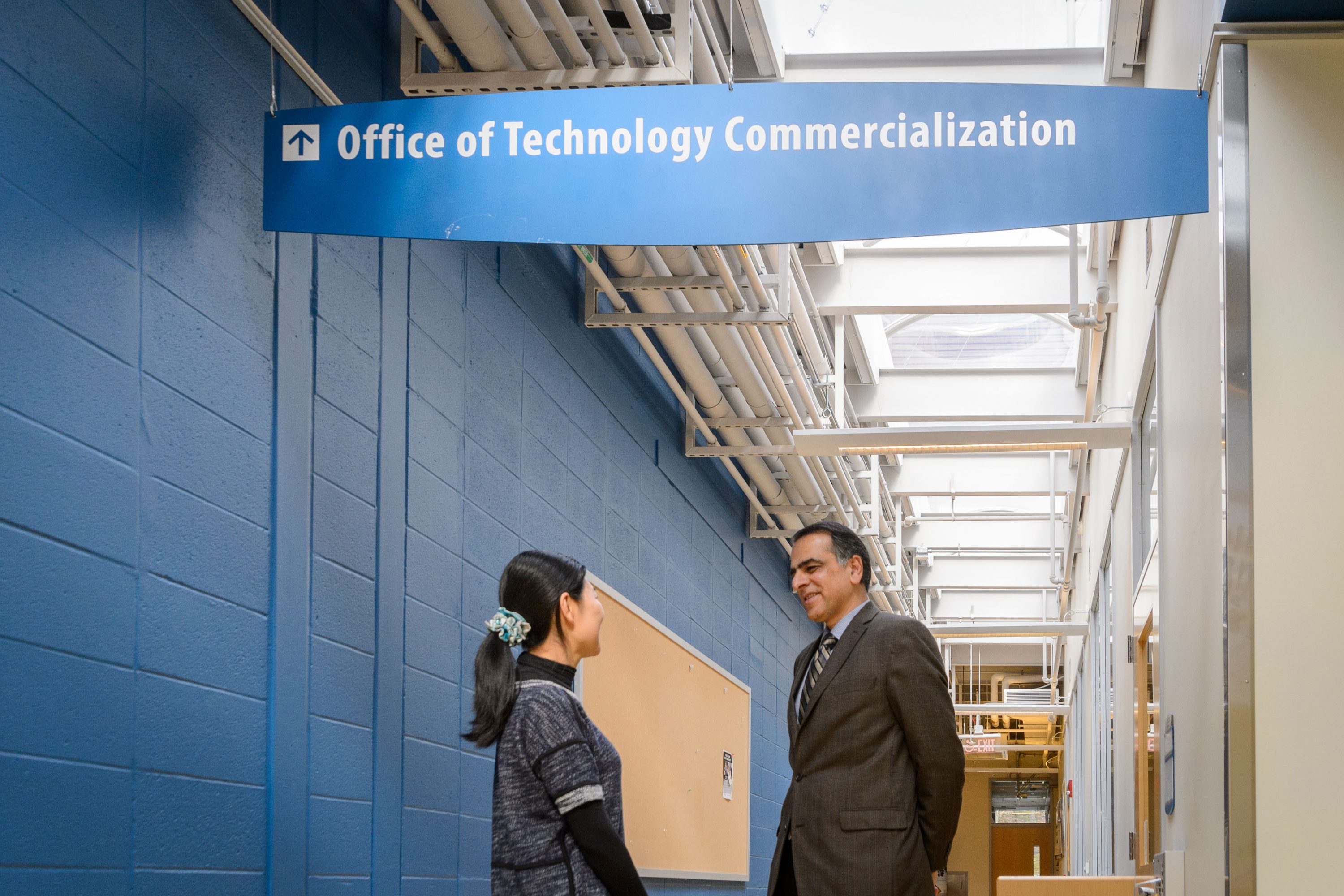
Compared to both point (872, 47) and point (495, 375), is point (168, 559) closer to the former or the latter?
point (495, 375)

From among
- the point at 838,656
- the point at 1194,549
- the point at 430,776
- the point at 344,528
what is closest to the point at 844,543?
the point at 838,656

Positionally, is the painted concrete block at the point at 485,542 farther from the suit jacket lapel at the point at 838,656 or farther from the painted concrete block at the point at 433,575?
the suit jacket lapel at the point at 838,656

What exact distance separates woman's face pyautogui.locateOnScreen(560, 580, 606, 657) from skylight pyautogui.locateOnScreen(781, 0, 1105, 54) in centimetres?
366

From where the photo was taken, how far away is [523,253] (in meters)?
5.23

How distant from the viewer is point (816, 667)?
10.9ft

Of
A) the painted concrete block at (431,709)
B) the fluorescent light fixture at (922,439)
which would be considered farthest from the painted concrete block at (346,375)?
the fluorescent light fixture at (922,439)

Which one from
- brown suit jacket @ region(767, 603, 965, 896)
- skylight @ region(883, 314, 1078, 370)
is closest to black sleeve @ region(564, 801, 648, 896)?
brown suit jacket @ region(767, 603, 965, 896)

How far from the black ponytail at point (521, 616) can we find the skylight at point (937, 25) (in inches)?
144

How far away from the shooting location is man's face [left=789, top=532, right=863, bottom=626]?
333 cm

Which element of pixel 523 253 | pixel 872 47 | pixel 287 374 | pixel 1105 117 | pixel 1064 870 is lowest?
pixel 1064 870

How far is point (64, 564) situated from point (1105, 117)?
76.0 inches

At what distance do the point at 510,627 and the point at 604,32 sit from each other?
1.84 m

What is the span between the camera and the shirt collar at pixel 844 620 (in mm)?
3299

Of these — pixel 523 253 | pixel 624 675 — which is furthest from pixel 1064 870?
pixel 523 253
